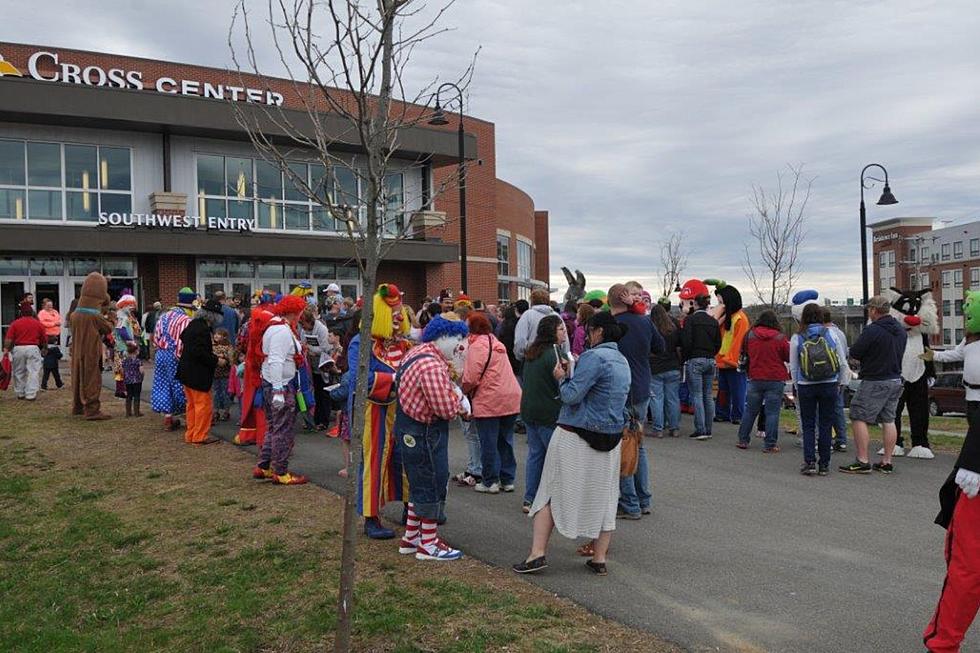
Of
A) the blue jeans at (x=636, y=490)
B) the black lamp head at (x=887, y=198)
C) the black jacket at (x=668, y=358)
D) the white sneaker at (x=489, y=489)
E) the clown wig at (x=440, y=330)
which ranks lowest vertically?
the white sneaker at (x=489, y=489)

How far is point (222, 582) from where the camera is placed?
552 centimetres

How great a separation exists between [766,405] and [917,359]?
1.84 metres

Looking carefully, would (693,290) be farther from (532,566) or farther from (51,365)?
(51,365)

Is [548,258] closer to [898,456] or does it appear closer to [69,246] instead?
[69,246]

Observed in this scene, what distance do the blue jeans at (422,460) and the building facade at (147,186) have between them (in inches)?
612

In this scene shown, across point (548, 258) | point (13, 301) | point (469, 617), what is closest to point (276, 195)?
point (13, 301)

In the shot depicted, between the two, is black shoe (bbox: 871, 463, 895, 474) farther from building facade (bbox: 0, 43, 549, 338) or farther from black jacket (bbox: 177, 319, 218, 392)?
building facade (bbox: 0, 43, 549, 338)

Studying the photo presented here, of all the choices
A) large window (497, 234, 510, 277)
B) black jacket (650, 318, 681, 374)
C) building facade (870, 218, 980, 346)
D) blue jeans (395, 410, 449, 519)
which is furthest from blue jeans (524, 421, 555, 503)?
building facade (870, 218, 980, 346)

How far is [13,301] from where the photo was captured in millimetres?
23125

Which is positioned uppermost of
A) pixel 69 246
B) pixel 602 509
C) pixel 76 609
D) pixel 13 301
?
pixel 69 246

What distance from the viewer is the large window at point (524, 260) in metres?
46.8

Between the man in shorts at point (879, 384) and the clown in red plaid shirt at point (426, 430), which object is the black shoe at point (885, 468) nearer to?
the man in shorts at point (879, 384)

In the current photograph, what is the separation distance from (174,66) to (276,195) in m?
5.62

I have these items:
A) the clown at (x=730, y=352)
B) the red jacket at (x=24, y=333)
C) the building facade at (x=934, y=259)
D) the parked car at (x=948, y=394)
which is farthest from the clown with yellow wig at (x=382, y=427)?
the building facade at (x=934, y=259)
